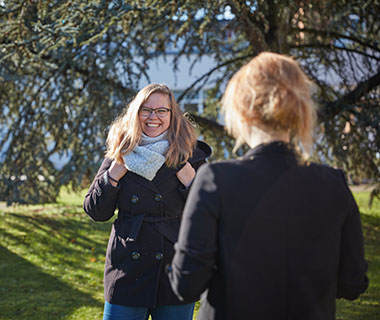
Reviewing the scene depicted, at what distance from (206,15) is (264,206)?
4.99 meters

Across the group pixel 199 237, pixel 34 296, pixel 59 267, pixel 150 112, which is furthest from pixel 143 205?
pixel 59 267

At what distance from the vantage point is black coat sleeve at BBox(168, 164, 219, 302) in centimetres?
155

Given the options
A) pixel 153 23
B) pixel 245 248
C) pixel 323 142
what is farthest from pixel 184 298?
Answer: pixel 323 142

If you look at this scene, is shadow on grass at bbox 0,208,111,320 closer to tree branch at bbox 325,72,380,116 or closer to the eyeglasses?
the eyeglasses

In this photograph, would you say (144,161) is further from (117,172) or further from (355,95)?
(355,95)

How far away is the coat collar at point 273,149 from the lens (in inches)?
63.2

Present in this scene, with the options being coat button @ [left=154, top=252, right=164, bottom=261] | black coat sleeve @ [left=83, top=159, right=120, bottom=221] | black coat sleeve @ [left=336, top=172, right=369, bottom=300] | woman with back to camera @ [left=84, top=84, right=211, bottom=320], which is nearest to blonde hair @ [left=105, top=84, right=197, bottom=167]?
woman with back to camera @ [left=84, top=84, right=211, bottom=320]

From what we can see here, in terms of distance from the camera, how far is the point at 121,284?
7.73ft

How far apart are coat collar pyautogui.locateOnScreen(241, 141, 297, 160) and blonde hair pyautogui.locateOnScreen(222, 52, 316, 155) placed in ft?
0.13

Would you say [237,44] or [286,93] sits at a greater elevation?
[237,44]

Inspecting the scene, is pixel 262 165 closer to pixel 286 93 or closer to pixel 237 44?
pixel 286 93

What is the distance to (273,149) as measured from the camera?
1604 mm

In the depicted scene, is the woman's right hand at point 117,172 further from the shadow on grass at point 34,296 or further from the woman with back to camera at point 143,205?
the shadow on grass at point 34,296

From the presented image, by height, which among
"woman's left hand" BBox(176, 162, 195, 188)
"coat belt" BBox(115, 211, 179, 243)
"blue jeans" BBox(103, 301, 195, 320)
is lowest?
"blue jeans" BBox(103, 301, 195, 320)
